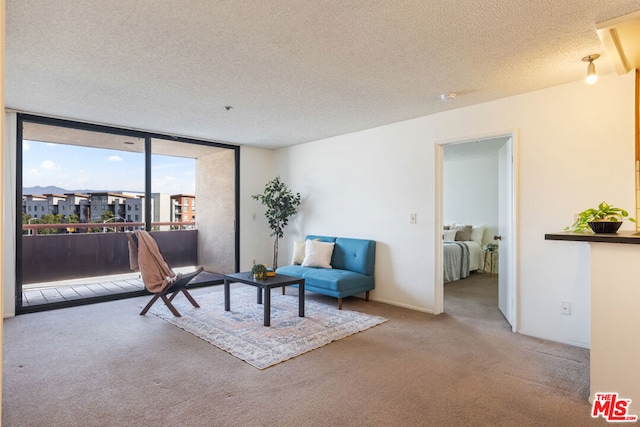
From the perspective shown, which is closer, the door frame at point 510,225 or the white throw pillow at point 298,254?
the door frame at point 510,225

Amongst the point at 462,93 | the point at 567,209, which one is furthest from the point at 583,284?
the point at 462,93

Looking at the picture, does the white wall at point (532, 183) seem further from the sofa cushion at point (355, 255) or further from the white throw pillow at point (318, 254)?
the white throw pillow at point (318, 254)

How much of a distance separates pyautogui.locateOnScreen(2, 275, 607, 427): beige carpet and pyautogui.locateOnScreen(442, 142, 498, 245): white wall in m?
3.97

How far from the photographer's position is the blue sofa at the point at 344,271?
436 cm

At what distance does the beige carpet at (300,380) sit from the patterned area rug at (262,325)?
0.42 ft

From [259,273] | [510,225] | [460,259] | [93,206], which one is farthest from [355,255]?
[93,206]

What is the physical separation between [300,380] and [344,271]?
7.51 feet

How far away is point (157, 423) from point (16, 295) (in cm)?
333

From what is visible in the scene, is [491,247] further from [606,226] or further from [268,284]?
[268,284]

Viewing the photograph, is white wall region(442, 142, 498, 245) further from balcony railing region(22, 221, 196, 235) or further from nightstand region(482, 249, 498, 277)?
balcony railing region(22, 221, 196, 235)

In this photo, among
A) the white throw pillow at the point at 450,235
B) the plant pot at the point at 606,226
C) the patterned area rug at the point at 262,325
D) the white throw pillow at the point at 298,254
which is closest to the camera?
the plant pot at the point at 606,226

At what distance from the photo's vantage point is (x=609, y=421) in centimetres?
207

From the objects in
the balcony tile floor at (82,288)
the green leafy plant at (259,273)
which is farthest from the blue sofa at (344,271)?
the balcony tile floor at (82,288)

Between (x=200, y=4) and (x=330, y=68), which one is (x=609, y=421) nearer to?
(x=330, y=68)
